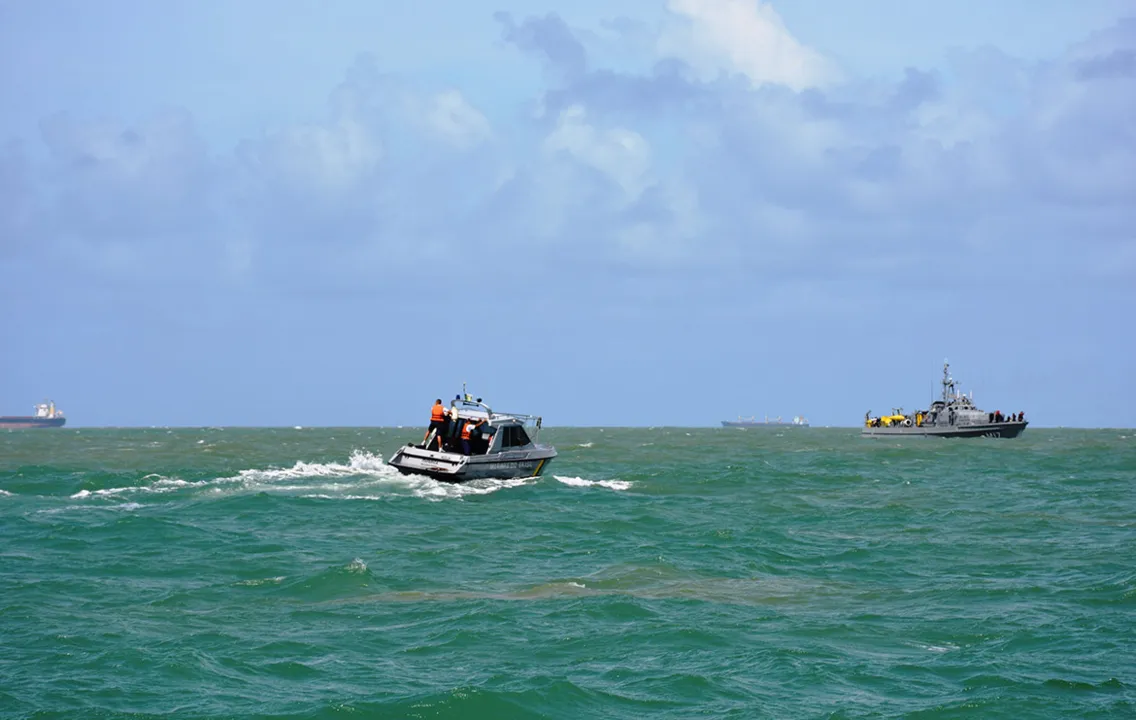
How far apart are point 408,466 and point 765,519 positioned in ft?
51.5

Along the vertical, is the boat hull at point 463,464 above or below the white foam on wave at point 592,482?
above

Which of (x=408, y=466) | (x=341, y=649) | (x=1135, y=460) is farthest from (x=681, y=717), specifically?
(x=1135, y=460)

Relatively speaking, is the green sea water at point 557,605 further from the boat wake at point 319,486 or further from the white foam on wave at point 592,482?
the white foam on wave at point 592,482

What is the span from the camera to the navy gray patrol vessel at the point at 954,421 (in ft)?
359

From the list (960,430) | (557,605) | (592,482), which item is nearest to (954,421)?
(960,430)

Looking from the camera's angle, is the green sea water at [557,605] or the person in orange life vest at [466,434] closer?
the green sea water at [557,605]

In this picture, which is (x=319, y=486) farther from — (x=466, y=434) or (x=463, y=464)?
(x=466, y=434)

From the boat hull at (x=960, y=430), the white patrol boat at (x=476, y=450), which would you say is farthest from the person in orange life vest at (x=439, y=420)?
the boat hull at (x=960, y=430)

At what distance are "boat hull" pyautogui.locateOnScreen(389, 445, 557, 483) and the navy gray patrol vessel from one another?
7194cm

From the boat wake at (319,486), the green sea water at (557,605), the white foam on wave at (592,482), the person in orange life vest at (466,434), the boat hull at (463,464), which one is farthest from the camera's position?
the white foam on wave at (592,482)

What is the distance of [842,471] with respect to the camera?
2334 inches

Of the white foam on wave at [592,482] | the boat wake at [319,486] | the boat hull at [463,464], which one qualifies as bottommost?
the boat wake at [319,486]

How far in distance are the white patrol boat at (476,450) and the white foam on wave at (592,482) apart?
1487 millimetres

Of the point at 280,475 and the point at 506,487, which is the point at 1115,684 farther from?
the point at 280,475
